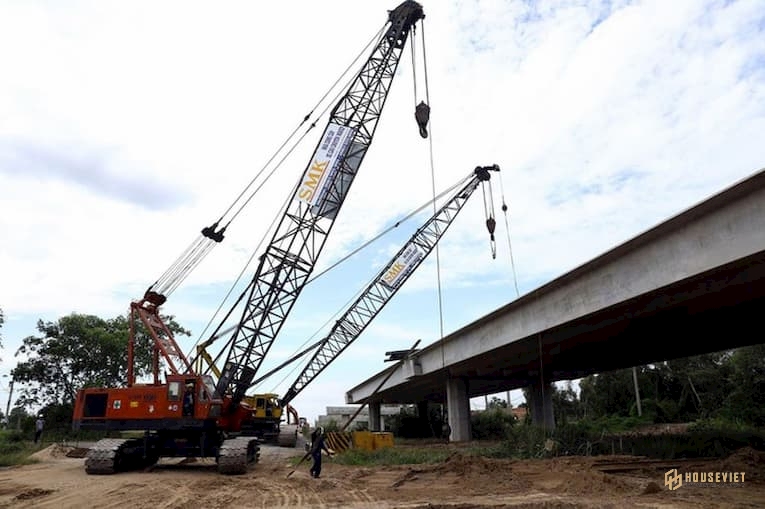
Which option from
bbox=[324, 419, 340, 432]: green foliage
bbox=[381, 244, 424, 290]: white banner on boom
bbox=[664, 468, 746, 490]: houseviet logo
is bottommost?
bbox=[664, 468, 746, 490]: houseviet logo

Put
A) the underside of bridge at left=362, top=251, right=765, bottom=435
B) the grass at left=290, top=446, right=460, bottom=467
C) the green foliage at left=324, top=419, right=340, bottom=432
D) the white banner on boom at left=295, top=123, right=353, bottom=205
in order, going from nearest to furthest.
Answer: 1. the underside of bridge at left=362, top=251, right=765, bottom=435
2. the grass at left=290, top=446, right=460, bottom=467
3. the white banner on boom at left=295, top=123, right=353, bottom=205
4. the green foliage at left=324, top=419, right=340, bottom=432

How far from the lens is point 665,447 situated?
17.6 m

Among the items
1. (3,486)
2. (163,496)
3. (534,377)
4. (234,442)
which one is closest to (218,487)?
(163,496)

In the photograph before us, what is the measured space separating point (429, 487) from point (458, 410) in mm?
20607

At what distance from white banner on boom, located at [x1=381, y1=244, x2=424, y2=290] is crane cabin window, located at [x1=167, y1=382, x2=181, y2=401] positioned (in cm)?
1708

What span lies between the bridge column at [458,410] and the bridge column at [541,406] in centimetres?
403

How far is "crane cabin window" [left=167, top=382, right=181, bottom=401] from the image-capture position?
1809 centimetres

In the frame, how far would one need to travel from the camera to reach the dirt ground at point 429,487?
10422 millimetres

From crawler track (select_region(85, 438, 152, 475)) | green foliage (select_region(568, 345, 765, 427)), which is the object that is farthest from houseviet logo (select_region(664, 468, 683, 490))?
green foliage (select_region(568, 345, 765, 427))

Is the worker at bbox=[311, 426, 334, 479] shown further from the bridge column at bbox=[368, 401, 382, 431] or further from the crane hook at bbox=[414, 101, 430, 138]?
the bridge column at bbox=[368, 401, 382, 431]

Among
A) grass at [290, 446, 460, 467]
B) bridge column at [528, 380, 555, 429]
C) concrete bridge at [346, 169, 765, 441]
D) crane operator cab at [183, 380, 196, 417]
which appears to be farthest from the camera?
bridge column at [528, 380, 555, 429]

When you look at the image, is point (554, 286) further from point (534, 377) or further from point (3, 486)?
point (534, 377)

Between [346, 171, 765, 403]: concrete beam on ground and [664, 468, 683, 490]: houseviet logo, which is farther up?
[346, 171, 765, 403]: concrete beam on ground

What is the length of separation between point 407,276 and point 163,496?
22.8m
